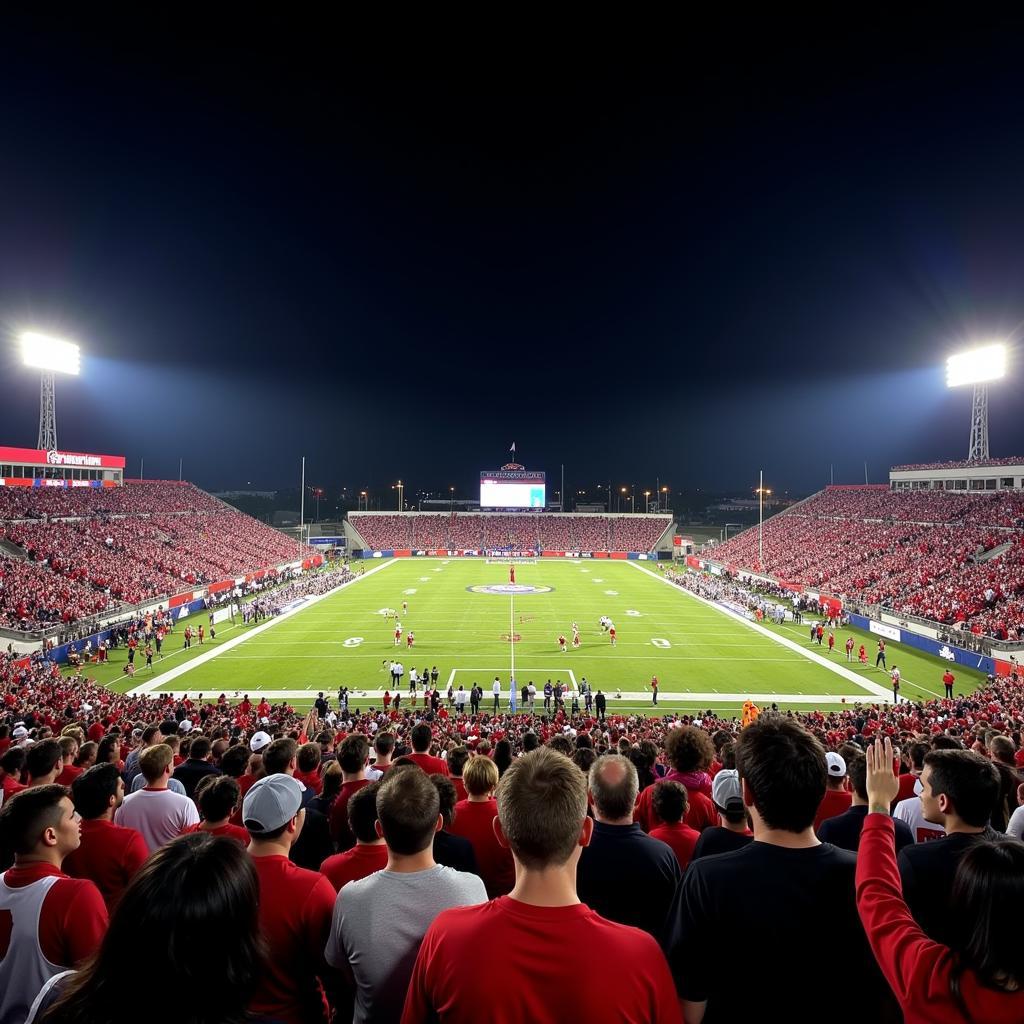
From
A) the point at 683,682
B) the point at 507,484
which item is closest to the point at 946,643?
the point at 683,682

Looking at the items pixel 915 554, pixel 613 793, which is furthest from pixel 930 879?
pixel 915 554

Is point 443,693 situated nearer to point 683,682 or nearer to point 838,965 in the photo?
point 683,682

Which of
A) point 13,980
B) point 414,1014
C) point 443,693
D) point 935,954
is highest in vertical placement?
point 935,954

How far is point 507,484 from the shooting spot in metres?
97.4

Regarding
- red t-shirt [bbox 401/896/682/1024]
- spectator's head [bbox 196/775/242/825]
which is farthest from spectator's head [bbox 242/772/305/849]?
red t-shirt [bbox 401/896/682/1024]

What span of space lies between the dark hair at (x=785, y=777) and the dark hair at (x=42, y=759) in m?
7.09

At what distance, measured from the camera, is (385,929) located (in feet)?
9.34

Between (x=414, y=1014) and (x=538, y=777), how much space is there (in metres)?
0.88

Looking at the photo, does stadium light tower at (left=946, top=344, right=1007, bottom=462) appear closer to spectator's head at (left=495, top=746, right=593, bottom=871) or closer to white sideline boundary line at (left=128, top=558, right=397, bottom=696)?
white sideline boundary line at (left=128, top=558, right=397, bottom=696)

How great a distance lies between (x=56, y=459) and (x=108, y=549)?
1488 cm

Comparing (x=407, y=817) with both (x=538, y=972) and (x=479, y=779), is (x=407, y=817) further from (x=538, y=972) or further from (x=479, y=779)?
(x=479, y=779)

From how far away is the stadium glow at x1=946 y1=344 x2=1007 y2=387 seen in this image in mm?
53938

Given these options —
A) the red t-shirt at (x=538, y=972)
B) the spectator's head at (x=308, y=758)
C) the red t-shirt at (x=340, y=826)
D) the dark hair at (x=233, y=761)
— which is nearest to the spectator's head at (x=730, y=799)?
the red t-shirt at (x=538, y=972)

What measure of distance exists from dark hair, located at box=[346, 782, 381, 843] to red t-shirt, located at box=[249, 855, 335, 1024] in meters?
0.69
